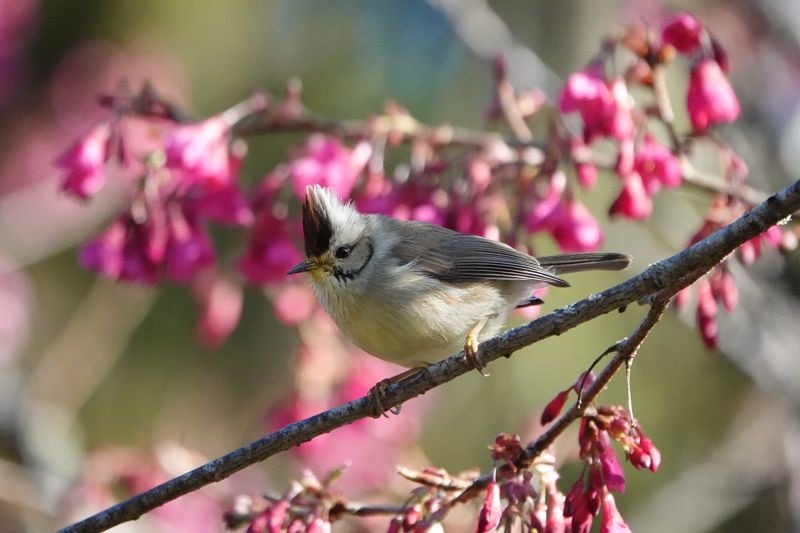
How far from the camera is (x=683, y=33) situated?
2990mm

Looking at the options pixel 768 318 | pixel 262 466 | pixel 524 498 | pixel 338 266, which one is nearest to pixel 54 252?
pixel 262 466

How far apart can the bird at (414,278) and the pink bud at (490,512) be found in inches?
31.7

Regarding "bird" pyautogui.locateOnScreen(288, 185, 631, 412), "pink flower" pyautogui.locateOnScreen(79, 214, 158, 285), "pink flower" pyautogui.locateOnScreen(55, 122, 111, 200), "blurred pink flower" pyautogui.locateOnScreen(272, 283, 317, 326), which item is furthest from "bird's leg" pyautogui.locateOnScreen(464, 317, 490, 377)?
"pink flower" pyautogui.locateOnScreen(55, 122, 111, 200)

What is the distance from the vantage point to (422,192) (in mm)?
3246

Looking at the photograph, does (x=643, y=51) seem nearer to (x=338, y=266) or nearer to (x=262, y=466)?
(x=338, y=266)

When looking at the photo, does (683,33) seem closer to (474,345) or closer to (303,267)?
(474,345)

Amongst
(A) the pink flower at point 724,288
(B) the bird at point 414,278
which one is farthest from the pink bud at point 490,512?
(A) the pink flower at point 724,288

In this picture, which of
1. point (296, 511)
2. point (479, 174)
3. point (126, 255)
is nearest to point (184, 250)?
point (126, 255)

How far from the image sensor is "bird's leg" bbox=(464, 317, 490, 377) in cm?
249

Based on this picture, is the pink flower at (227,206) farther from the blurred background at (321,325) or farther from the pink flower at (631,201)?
the pink flower at (631,201)

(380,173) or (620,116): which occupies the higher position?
(380,173)

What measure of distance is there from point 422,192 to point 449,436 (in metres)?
3.26

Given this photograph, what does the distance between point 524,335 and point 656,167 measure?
1100 millimetres

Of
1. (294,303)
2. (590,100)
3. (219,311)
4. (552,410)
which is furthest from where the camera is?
(219,311)
